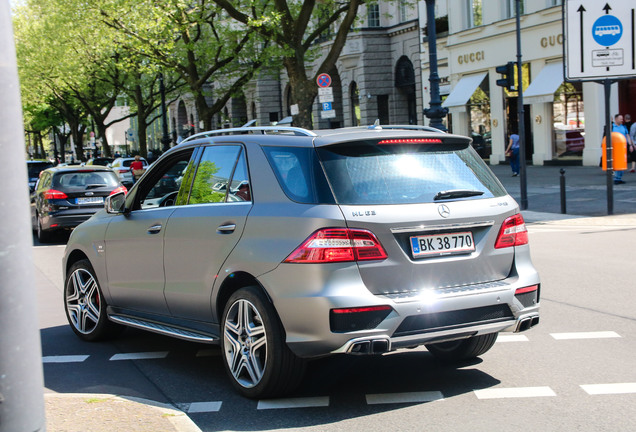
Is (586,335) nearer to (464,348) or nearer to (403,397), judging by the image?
(464,348)

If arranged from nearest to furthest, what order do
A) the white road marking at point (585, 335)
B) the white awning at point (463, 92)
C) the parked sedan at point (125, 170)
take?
the white road marking at point (585, 335) < the parked sedan at point (125, 170) < the white awning at point (463, 92)

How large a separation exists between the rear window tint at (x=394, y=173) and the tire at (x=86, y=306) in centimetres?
311

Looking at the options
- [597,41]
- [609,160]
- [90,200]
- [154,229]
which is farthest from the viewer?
[90,200]

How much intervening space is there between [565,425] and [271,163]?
2355 millimetres

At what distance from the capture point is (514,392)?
18.4 ft

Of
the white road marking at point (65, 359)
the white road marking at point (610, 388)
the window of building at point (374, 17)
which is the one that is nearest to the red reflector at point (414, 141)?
the white road marking at point (610, 388)

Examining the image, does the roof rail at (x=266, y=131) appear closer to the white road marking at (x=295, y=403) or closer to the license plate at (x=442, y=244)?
the license plate at (x=442, y=244)

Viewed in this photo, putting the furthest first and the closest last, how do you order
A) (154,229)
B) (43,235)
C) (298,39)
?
(298,39) < (43,235) < (154,229)

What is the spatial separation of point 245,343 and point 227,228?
0.76 metres

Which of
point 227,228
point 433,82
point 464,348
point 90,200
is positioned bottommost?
point 464,348

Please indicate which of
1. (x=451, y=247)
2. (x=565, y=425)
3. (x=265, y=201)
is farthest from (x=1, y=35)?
(x=565, y=425)

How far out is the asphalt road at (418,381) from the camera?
16.7 ft

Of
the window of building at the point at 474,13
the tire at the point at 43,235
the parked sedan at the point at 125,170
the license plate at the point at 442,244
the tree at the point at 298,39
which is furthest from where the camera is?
the window of building at the point at 474,13

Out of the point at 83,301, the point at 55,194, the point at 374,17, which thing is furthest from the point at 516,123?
the point at 83,301
